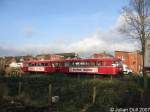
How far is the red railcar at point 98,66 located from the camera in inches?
2013

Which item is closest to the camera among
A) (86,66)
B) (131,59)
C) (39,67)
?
(86,66)

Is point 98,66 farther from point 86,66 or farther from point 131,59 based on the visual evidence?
point 131,59

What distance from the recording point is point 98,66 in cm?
5197

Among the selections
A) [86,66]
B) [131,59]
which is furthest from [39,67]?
[131,59]

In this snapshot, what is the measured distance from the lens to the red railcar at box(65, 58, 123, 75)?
51.1 m

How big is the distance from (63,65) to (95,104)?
35760 mm

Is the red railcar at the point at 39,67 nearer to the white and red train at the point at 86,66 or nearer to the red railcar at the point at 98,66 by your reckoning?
the white and red train at the point at 86,66

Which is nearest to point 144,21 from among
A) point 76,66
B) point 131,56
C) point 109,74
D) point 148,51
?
point 109,74

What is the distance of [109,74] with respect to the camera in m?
51.0

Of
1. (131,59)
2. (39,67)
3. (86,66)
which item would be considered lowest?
(39,67)

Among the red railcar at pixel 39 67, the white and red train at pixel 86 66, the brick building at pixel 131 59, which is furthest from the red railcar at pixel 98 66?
the brick building at pixel 131 59

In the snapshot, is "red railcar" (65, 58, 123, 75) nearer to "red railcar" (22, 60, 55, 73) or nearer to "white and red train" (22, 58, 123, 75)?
"white and red train" (22, 58, 123, 75)

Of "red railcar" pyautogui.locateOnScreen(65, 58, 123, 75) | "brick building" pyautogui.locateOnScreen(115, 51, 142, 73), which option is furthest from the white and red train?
"brick building" pyautogui.locateOnScreen(115, 51, 142, 73)

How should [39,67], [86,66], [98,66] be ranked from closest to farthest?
[98,66] < [86,66] < [39,67]
